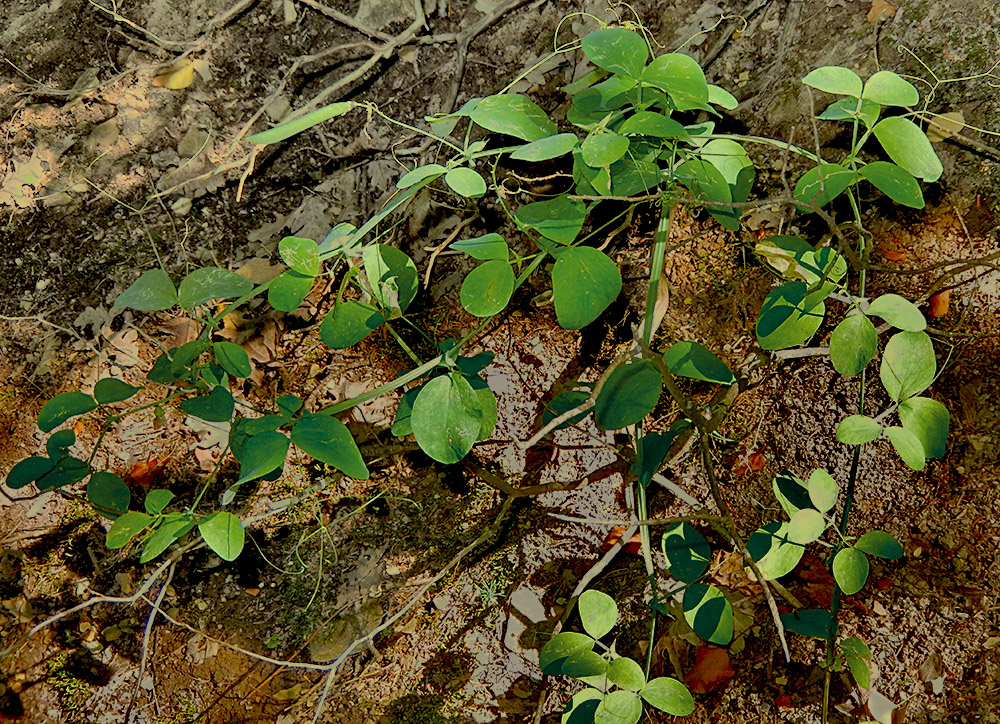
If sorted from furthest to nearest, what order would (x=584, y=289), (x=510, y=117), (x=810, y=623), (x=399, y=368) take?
1. (x=399, y=368)
2. (x=810, y=623)
3. (x=510, y=117)
4. (x=584, y=289)

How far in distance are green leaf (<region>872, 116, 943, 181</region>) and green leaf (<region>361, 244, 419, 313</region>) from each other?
0.77 m

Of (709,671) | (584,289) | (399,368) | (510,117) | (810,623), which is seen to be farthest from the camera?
(399,368)

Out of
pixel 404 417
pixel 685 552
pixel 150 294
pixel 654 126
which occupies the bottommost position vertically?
pixel 685 552

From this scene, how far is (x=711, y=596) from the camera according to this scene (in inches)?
44.9

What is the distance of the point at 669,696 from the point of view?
1080mm

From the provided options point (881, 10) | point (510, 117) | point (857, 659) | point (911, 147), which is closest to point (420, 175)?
→ point (510, 117)

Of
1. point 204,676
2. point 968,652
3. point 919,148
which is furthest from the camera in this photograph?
point 204,676

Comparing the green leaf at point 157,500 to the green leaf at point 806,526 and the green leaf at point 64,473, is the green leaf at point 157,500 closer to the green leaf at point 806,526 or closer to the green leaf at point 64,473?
the green leaf at point 64,473

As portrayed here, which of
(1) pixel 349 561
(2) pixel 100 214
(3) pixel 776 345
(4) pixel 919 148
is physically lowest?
(1) pixel 349 561

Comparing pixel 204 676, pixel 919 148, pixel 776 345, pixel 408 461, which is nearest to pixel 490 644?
pixel 408 461

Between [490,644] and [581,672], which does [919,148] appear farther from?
[490,644]

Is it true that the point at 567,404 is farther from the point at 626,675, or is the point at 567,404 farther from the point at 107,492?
the point at 107,492

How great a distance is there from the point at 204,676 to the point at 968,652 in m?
1.42

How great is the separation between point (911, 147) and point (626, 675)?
0.93 meters
